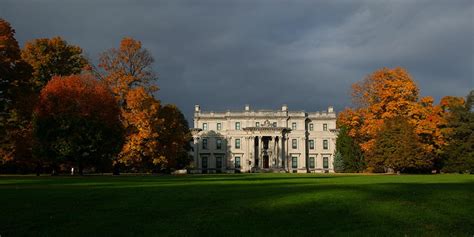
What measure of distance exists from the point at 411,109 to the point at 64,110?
3556 cm

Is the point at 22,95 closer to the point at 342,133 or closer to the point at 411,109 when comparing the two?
the point at 411,109

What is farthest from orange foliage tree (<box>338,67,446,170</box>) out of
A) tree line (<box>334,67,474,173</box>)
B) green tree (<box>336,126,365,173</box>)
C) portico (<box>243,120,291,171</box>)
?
portico (<box>243,120,291,171</box>)

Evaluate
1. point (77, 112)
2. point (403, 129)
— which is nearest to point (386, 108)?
point (403, 129)

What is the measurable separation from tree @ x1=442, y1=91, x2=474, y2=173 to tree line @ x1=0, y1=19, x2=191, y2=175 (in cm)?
3222

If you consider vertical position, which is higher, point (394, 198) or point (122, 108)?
point (122, 108)

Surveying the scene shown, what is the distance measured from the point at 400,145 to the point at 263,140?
45316mm

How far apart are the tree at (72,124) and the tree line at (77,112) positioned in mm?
77

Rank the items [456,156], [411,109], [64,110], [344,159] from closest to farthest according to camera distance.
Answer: [64,110] < [411,109] < [456,156] < [344,159]

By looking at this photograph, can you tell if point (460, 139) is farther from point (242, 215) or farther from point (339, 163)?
point (242, 215)

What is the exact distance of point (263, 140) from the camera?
92.3 m

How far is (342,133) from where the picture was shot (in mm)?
75062

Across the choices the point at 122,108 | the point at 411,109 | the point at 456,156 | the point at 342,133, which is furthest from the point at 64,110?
the point at 342,133

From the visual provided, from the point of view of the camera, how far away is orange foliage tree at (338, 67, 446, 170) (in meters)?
48.9

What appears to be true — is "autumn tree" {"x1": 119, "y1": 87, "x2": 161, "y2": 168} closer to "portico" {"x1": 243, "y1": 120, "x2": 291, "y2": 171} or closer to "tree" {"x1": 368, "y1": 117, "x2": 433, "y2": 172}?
"tree" {"x1": 368, "y1": 117, "x2": 433, "y2": 172}
